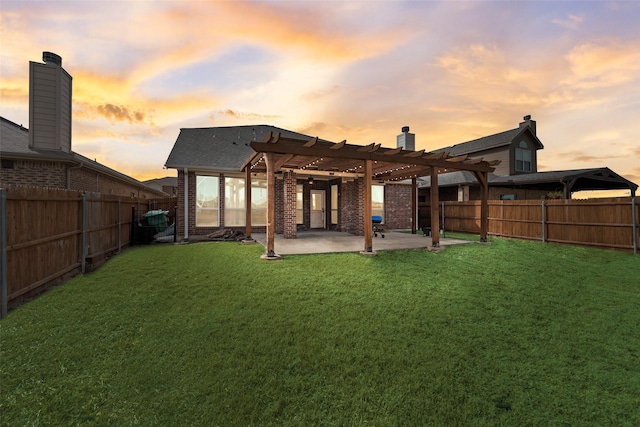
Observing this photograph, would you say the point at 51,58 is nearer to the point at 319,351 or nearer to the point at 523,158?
the point at 319,351

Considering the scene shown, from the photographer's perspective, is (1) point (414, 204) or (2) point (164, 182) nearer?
(1) point (414, 204)

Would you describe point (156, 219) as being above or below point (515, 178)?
below

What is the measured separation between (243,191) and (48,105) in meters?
8.48

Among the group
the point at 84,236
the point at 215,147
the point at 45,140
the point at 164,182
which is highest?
the point at 164,182

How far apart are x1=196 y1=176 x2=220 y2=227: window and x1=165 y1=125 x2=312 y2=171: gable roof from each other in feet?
2.78

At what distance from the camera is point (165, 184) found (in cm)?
4072

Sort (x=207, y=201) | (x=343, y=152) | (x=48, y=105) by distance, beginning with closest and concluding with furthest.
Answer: (x=343, y=152), (x=48, y=105), (x=207, y=201)

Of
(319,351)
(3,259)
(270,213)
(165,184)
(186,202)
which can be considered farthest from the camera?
(165,184)

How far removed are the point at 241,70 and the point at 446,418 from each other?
1145cm

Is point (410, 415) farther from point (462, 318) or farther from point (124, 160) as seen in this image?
point (124, 160)

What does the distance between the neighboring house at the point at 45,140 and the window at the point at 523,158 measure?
2816 centimetres

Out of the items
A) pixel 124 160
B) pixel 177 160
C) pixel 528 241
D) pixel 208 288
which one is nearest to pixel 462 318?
pixel 208 288

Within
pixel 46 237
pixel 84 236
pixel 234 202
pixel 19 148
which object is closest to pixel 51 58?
pixel 19 148

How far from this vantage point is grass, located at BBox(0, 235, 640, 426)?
96.7 inches
